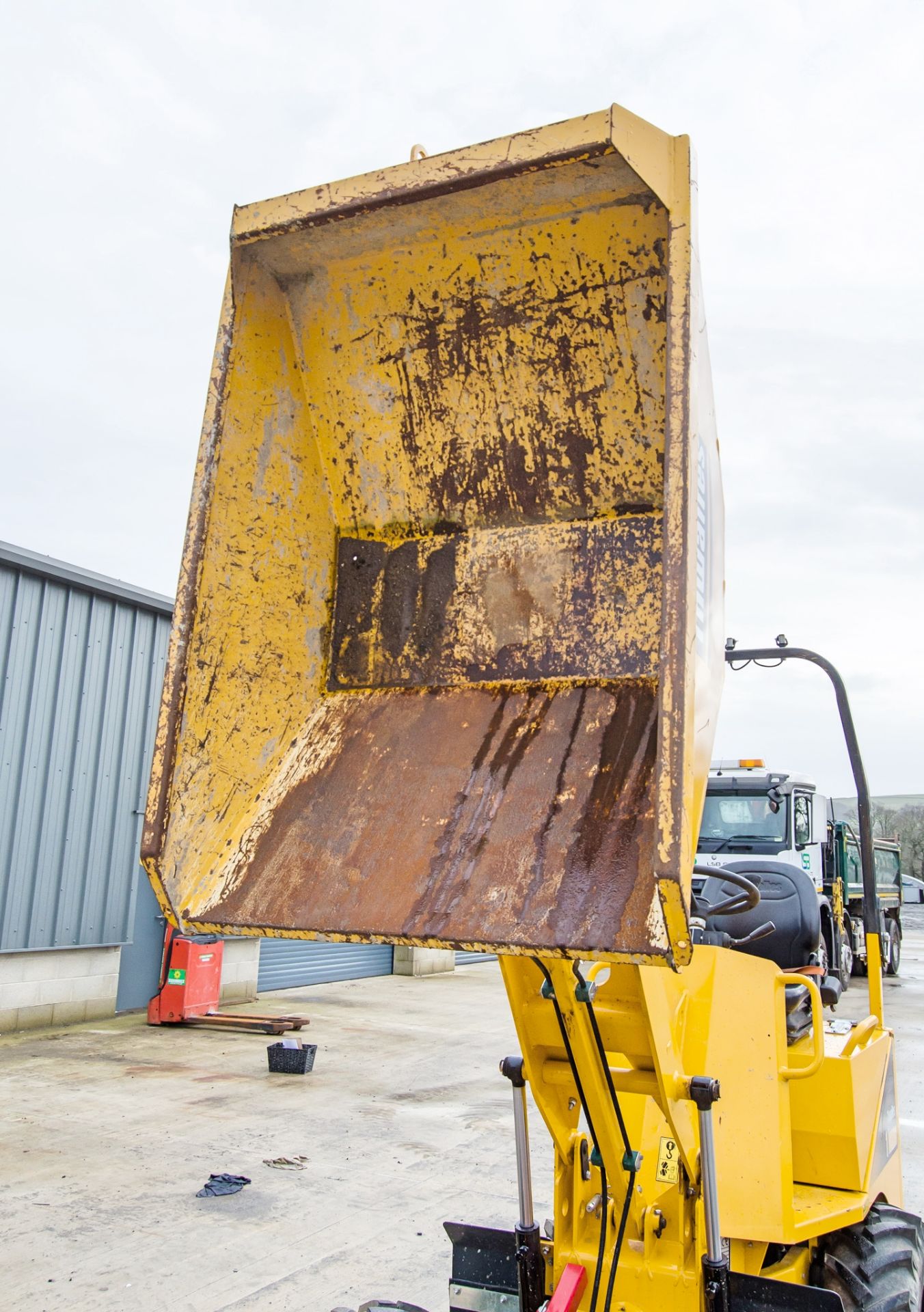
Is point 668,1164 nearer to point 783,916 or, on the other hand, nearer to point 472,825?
point 472,825

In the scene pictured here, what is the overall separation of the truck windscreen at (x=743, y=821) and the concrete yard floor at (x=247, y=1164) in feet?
9.74

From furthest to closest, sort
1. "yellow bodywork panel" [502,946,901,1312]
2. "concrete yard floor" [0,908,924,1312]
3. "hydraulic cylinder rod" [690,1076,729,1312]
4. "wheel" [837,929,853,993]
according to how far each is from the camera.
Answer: "wheel" [837,929,853,993] → "concrete yard floor" [0,908,924,1312] → "yellow bodywork panel" [502,946,901,1312] → "hydraulic cylinder rod" [690,1076,729,1312]

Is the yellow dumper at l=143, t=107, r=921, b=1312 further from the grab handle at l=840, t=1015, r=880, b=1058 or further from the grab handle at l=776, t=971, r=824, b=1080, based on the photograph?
the grab handle at l=840, t=1015, r=880, b=1058

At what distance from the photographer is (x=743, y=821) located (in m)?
11.7

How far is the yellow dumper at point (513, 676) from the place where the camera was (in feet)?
6.57

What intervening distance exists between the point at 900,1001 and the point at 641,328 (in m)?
13.2

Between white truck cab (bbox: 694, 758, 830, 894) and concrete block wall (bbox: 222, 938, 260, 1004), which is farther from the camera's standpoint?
white truck cab (bbox: 694, 758, 830, 894)

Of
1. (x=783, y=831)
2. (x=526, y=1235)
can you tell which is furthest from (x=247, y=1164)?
(x=783, y=831)

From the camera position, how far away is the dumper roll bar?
2869mm

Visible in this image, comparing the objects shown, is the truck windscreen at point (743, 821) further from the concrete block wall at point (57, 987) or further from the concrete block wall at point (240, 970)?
the concrete block wall at point (57, 987)

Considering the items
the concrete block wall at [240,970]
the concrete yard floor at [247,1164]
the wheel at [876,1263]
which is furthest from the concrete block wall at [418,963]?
the wheel at [876,1263]

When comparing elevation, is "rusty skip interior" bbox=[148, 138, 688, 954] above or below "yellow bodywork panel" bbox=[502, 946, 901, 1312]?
above

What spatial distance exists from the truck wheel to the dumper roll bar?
14659mm

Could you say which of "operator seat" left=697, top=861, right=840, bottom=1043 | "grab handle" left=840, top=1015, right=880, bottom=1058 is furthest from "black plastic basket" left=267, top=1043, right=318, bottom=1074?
"grab handle" left=840, top=1015, right=880, bottom=1058
